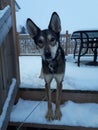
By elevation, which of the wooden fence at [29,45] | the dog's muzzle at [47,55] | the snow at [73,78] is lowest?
the snow at [73,78]

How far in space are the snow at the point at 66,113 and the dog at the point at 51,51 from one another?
12 cm

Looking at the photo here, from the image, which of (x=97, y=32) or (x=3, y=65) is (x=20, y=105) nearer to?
(x=3, y=65)

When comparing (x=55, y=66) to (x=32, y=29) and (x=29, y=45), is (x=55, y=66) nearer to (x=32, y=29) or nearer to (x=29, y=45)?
(x=32, y=29)

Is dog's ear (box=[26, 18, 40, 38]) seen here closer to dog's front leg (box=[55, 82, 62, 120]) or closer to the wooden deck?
dog's front leg (box=[55, 82, 62, 120])

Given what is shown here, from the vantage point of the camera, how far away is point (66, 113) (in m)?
3.43

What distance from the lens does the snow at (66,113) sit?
3266mm

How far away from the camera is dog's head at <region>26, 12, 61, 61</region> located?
3174 mm

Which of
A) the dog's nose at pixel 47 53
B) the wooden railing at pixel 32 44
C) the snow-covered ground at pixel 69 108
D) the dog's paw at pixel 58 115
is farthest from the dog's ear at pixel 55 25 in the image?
the wooden railing at pixel 32 44

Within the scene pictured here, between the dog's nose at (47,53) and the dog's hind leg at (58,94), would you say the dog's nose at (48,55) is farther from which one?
the dog's hind leg at (58,94)

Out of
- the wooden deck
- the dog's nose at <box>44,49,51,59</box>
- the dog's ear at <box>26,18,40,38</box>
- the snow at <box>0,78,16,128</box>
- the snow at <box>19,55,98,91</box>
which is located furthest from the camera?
the snow at <box>19,55,98,91</box>

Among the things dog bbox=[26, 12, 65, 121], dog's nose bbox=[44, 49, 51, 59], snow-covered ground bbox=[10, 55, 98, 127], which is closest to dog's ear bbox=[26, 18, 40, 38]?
dog bbox=[26, 12, 65, 121]

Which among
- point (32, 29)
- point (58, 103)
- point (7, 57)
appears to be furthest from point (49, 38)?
point (58, 103)

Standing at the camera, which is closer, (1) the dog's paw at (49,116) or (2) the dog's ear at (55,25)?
(2) the dog's ear at (55,25)

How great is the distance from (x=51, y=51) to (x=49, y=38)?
0.55 feet
